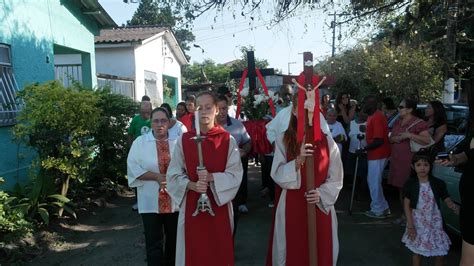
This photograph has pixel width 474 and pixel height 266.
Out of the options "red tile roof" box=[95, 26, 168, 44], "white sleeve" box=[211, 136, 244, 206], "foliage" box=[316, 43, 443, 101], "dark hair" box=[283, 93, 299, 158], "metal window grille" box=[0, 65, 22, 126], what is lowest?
"white sleeve" box=[211, 136, 244, 206]

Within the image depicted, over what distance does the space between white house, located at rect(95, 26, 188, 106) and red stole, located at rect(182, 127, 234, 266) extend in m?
11.0

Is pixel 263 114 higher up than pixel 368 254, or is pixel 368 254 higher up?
pixel 263 114

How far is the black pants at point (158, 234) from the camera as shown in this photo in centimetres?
438

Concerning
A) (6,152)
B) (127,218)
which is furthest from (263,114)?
(6,152)

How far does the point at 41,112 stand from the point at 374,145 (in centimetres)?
486

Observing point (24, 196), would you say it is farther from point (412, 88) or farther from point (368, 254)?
point (412, 88)

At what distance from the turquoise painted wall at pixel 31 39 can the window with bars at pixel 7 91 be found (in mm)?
100

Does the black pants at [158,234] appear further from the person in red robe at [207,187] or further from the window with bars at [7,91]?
the window with bars at [7,91]

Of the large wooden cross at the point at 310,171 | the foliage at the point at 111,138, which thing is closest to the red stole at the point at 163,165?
the large wooden cross at the point at 310,171

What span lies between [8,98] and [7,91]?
12 centimetres

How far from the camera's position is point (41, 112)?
21.7 feet

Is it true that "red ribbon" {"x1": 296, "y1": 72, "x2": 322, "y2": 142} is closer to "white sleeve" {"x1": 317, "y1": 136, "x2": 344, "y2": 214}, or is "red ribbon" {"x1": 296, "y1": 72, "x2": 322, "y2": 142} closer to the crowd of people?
the crowd of people

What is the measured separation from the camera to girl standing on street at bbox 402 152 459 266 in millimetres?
4496

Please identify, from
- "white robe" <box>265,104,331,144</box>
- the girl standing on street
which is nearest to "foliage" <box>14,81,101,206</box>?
"white robe" <box>265,104,331,144</box>
